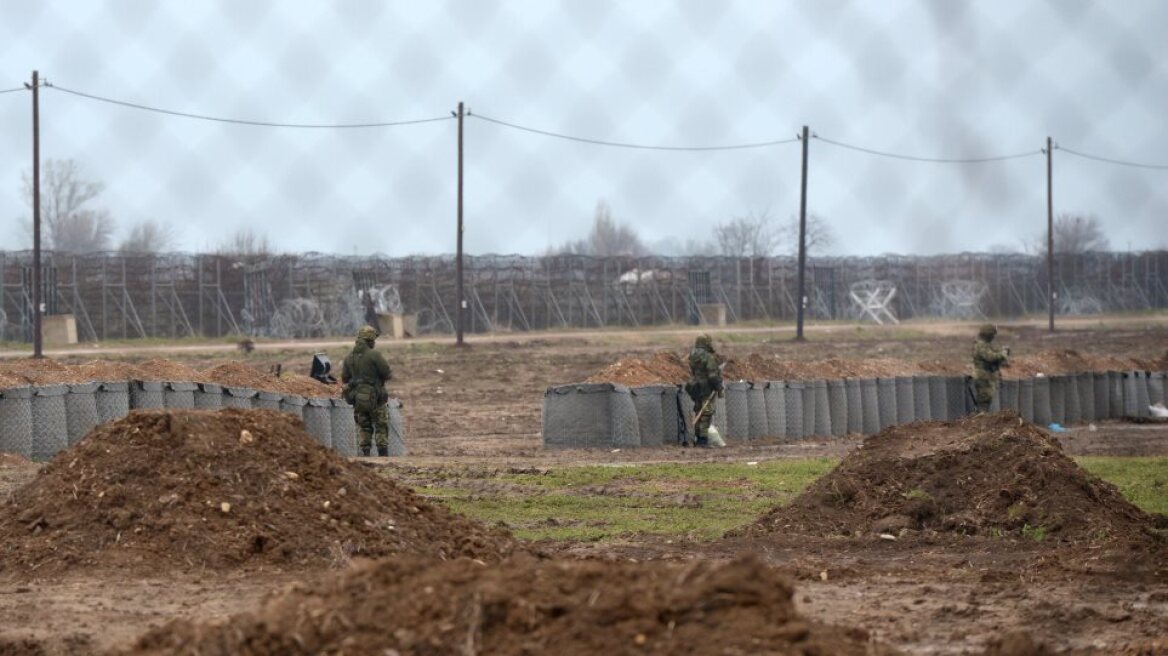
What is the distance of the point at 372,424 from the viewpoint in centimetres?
2139

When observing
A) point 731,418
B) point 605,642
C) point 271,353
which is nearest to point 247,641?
point 605,642

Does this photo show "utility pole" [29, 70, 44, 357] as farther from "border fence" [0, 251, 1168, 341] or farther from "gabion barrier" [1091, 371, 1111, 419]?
"gabion barrier" [1091, 371, 1111, 419]

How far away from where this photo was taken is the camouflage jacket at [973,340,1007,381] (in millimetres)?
27578

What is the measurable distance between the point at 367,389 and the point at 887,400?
36.2 feet

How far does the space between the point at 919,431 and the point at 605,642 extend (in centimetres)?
1042

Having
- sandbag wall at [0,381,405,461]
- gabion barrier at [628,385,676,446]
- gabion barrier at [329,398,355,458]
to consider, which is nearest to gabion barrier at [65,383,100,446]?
sandbag wall at [0,381,405,461]

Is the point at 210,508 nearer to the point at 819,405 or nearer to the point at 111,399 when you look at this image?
the point at 111,399

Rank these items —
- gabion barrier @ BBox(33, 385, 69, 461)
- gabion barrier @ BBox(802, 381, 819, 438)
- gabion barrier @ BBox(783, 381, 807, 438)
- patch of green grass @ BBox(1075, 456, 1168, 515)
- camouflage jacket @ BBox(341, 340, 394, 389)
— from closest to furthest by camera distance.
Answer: patch of green grass @ BBox(1075, 456, 1168, 515), gabion barrier @ BBox(33, 385, 69, 461), camouflage jacket @ BBox(341, 340, 394, 389), gabion barrier @ BBox(783, 381, 807, 438), gabion barrier @ BBox(802, 381, 819, 438)

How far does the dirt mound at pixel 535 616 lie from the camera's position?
222 inches

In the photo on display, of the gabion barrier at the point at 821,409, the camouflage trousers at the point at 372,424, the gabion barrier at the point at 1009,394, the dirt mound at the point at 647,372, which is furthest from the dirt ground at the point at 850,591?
the gabion barrier at the point at 1009,394

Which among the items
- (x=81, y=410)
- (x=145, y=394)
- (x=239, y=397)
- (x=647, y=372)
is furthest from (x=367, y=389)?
(x=647, y=372)

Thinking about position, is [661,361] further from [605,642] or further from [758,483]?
[605,642]

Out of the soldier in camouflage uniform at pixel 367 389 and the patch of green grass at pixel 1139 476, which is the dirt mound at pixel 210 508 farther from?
the soldier in camouflage uniform at pixel 367 389

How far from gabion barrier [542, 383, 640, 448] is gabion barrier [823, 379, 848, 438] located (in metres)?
4.77
